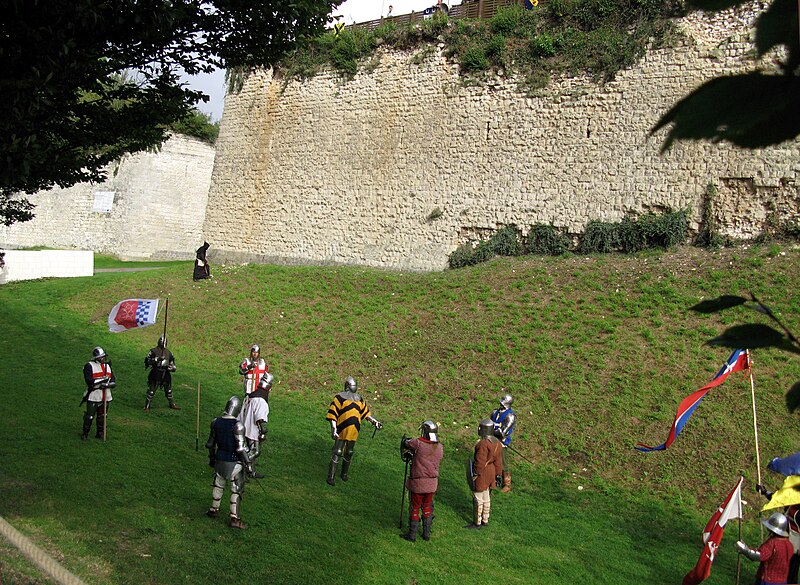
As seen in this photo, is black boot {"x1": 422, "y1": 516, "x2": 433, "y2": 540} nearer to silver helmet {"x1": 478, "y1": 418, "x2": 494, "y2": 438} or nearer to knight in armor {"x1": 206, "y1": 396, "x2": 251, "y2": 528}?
silver helmet {"x1": 478, "y1": 418, "x2": 494, "y2": 438}

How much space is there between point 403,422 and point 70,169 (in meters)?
6.72

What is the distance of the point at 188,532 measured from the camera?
756cm

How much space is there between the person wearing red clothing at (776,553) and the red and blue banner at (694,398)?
4.35ft

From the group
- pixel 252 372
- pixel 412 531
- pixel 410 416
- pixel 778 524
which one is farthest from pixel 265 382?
pixel 778 524

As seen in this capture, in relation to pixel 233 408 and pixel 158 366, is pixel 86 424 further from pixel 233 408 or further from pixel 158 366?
pixel 233 408

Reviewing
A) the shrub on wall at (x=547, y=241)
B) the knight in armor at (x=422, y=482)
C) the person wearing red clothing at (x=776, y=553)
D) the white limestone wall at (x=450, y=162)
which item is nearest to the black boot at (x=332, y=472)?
the knight in armor at (x=422, y=482)

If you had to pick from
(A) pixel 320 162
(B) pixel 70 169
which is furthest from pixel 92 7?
(A) pixel 320 162

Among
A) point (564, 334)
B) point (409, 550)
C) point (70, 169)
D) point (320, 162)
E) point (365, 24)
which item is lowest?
point (409, 550)

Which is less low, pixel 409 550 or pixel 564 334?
pixel 564 334

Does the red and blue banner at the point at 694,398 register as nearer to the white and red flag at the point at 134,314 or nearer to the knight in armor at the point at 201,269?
the white and red flag at the point at 134,314

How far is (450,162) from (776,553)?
1643 centimetres

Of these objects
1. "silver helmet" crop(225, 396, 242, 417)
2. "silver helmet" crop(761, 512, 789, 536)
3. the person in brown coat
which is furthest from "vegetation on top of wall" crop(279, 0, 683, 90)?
"silver helmet" crop(761, 512, 789, 536)

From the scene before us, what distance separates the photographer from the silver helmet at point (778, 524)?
243 inches

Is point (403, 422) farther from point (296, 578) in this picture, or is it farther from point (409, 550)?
point (296, 578)
